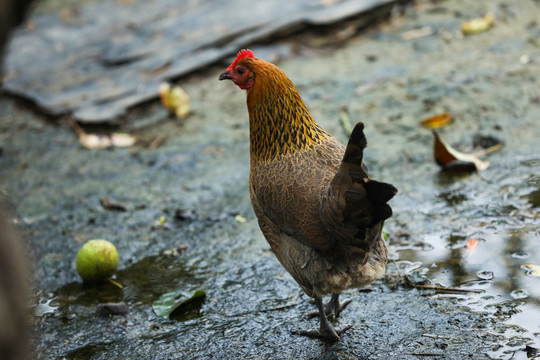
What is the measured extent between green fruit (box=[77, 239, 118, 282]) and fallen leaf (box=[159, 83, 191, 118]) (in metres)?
2.72

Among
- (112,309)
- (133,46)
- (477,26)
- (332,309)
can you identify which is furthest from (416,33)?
(112,309)

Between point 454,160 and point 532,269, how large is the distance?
1388 mm

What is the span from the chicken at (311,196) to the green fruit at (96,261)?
1.21 meters

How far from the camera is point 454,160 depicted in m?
→ 4.65

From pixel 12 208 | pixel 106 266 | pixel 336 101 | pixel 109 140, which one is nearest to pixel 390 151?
pixel 336 101

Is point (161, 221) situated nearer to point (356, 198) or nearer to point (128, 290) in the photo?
point (128, 290)

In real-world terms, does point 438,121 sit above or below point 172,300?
above

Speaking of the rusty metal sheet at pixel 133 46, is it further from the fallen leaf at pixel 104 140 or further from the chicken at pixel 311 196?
the chicken at pixel 311 196

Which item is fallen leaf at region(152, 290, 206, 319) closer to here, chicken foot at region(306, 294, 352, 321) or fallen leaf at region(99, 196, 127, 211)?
chicken foot at region(306, 294, 352, 321)

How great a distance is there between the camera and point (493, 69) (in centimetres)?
611

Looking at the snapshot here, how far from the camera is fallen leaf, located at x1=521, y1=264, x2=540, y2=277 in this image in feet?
11.3

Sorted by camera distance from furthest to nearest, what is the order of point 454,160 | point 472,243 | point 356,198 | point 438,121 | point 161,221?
point 438,121, point 161,221, point 454,160, point 472,243, point 356,198

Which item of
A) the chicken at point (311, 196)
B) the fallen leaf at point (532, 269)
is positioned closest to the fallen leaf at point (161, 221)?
the chicken at point (311, 196)

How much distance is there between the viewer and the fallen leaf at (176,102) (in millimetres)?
6418
